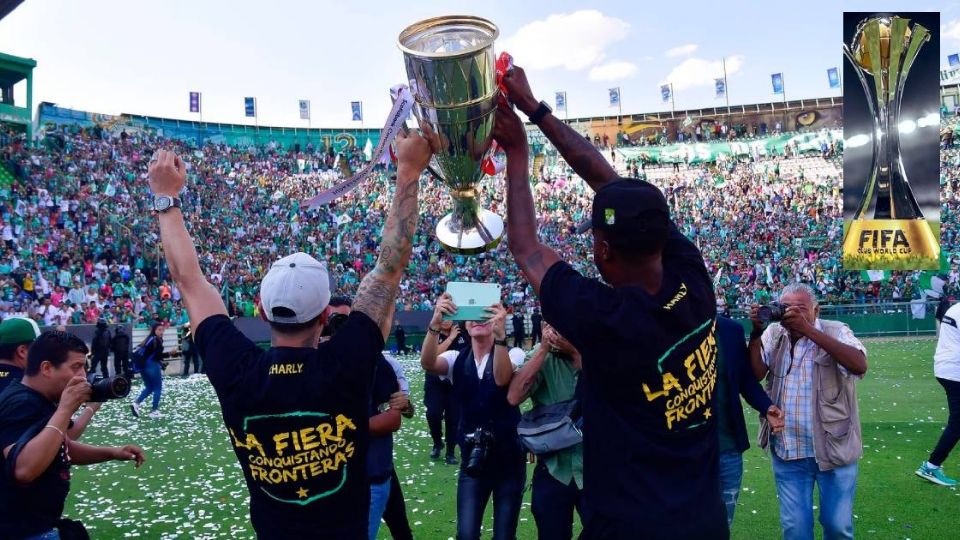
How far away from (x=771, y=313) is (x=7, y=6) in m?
5.46

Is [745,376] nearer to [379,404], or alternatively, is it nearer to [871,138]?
[379,404]

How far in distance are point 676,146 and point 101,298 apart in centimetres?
3768

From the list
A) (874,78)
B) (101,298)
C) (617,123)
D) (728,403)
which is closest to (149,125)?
(101,298)

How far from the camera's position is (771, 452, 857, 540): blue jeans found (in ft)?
14.5

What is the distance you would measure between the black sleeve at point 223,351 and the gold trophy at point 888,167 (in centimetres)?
957

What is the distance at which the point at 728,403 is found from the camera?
477 cm

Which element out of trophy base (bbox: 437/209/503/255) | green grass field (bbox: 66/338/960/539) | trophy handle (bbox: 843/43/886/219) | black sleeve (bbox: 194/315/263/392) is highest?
trophy handle (bbox: 843/43/886/219)

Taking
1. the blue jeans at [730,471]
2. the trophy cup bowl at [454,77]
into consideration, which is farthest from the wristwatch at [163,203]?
the blue jeans at [730,471]

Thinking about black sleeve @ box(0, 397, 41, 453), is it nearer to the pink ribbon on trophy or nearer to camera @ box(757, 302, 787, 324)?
the pink ribbon on trophy

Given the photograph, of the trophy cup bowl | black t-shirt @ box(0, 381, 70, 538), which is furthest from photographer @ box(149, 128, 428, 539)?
black t-shirt @ box(0, 381, 70, 538)

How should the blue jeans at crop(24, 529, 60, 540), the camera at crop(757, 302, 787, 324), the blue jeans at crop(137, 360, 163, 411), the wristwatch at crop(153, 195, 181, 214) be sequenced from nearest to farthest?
1. the wristwatch at crop(153, 195, 181, 214)
2. the blue jeans at crop(24, 529, 60, 540)
3. the camera at crop(757, 302, 787, 324)
4. the blue jeans at crop(137, 360, 163, 411)

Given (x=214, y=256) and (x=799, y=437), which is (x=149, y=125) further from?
(x=799, y=437)

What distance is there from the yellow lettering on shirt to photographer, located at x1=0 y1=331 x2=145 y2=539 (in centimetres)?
151

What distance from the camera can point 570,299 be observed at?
2162 mm
